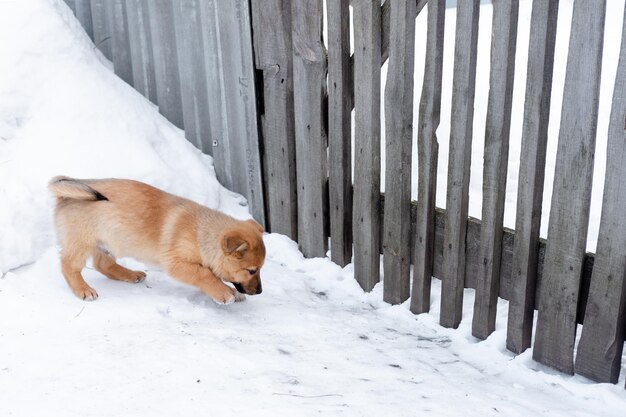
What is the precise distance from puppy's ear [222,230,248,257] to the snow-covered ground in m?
0.40

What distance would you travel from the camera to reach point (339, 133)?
4.61 m

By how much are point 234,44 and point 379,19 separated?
1452 mm

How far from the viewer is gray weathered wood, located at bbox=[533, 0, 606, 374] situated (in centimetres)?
318

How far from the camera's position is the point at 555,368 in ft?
12.0

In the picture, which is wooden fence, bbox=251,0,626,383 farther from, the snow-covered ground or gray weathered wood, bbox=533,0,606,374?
the snow-covered ground

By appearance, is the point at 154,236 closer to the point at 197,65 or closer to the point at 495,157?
the point at 197,65

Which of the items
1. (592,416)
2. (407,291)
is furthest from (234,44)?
(592,416)

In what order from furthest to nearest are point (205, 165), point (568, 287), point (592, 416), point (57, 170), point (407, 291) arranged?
point (205, 165)
point (57, 170)
point (407, 291)
point (568, 287)
point (592, 416)

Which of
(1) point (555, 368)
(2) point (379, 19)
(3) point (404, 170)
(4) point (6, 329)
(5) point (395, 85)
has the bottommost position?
(1) point (555, 368)

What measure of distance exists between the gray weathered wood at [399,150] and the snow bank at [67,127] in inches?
60.3

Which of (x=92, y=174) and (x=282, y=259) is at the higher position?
(x=92, y=174)

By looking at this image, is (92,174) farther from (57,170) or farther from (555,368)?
(555,368)

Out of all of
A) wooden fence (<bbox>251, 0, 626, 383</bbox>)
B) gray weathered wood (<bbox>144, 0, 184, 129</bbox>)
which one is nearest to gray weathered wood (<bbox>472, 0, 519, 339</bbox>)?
wooden fence (<bbox>251, 0, 626, 383</bbox>)

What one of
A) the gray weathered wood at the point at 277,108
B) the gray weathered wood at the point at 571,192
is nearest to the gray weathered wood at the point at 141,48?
the gray weathered wood at the point at 277,108
